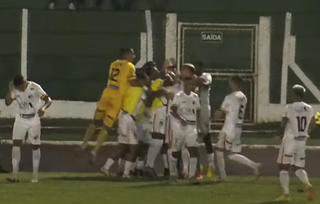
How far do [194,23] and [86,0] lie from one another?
10.0 ft

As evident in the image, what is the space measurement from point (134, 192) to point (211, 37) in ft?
45.0

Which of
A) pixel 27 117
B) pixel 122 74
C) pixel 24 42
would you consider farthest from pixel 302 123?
pixel 24 42

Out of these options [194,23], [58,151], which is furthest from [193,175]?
[194,23]

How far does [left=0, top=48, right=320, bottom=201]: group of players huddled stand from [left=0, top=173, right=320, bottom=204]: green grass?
501 mm

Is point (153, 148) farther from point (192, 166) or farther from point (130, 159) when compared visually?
point (192, 166)

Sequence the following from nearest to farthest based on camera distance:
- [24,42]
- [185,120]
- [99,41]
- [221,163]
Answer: [185,120] → [221,163] → [24,42] → [99,41]

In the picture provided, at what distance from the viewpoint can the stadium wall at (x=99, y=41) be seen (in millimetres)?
29078

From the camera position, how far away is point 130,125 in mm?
18312

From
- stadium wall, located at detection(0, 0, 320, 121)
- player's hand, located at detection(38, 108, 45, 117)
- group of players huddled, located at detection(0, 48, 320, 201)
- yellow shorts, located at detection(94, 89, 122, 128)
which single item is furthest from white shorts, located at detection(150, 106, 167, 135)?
stadium wall, located at detection(0, 0, 320, 121)

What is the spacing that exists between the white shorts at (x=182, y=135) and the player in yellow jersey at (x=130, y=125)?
3.37 ft

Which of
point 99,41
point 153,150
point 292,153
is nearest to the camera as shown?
point 292,153

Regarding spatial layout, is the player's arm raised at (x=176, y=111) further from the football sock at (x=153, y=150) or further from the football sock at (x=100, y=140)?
the football sock at (x=100, y=140)

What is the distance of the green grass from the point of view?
49.0ft

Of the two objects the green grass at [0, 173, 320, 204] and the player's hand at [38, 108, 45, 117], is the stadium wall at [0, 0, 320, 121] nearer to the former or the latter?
the green grass at [0, 173, 320, 204]
